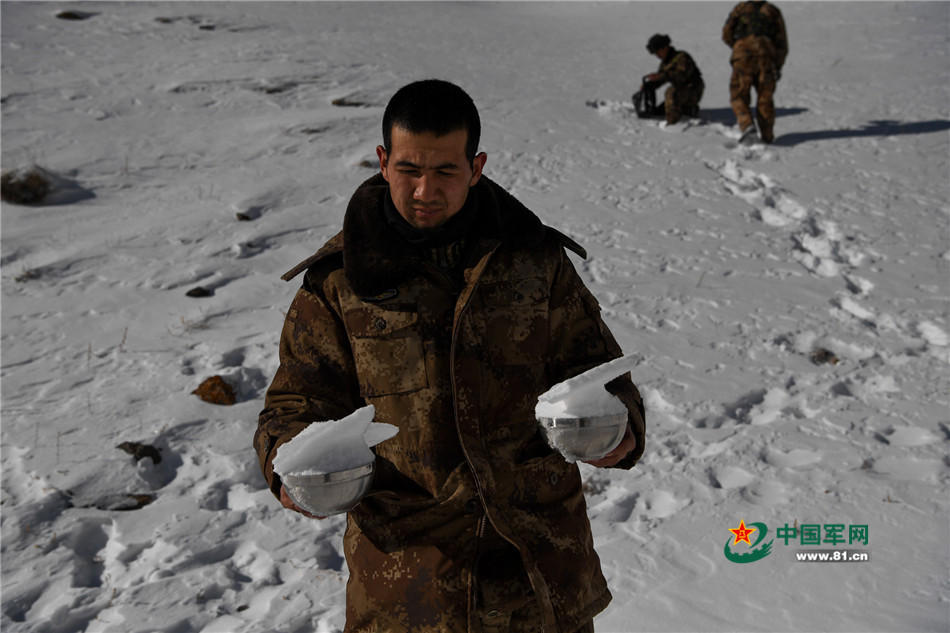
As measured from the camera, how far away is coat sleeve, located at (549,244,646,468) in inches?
64.0

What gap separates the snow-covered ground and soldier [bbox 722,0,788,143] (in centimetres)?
36

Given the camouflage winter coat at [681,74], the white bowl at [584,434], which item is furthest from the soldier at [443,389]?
the camouflage winter coat at [681,74]

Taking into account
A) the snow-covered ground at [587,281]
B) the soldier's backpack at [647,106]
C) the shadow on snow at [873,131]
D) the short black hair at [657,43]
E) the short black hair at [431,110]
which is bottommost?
the snow-covered ground at [587,281]

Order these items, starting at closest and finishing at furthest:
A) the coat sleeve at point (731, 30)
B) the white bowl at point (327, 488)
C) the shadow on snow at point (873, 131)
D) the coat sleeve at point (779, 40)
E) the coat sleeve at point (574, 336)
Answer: the white bowl at point (327, 488) → the coat sleeve at point (574, 336) → the coat sleeve at point (779, 40) → the shadow on snow at point (873, 131) → the coat sleeve at point (731, 30)

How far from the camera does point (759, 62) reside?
8.48 metres

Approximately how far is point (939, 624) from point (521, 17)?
2074cm

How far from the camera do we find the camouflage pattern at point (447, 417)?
1.50 meters

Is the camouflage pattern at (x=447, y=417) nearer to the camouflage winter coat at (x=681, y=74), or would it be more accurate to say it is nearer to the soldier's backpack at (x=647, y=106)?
the camouflage winter coat at (x=681, y=74)

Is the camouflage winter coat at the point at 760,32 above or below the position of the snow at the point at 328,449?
above

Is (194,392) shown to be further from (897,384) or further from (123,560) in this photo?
(897,384)

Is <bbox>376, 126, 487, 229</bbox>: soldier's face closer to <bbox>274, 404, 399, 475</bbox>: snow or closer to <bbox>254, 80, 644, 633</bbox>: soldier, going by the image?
<bbox>254, 80, 644, 633</bbox>: soldier

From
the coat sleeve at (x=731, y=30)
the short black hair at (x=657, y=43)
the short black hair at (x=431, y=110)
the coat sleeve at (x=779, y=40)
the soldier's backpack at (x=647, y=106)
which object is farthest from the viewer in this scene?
the soldier's backpack at (x=647, y=106)

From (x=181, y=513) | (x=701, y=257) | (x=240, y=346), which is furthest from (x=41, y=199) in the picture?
(x=701, y=257)

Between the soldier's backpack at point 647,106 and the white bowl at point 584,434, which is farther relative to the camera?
the soldier's backpack at point 647,106
